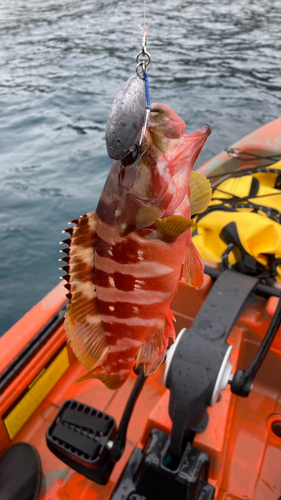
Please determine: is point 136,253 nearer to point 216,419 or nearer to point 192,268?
point 192,268

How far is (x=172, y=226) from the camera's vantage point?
3.56 ft

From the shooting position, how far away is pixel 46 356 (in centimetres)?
296

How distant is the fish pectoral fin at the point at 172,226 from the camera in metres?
1.06

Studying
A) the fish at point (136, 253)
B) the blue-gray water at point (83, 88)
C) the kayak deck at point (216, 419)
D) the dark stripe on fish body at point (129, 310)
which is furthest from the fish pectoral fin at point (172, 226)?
the blue-gray water at point (83, 88)

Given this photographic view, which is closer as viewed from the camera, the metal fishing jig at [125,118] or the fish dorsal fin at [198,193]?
the metal fishing jig at [125,118]

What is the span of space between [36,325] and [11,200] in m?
4.07

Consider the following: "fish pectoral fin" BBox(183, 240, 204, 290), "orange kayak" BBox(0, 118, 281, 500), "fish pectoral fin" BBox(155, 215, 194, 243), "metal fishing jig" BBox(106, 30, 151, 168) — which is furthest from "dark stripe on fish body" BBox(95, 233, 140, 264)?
"orange kayak" BBox(0, 118, 281, 500)

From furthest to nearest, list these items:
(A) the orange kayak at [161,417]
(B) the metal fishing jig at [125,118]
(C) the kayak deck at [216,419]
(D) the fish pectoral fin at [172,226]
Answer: (C) the kayak deck at [216,419], (A) the orange kayak at [161,417], (D) the fish pectoral fin at [172,226], (B) the metal fishing jig at [125,118]

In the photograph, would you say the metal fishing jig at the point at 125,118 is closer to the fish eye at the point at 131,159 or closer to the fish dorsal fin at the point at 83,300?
the fish eye at the point at 131,159

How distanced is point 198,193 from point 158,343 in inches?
22.2

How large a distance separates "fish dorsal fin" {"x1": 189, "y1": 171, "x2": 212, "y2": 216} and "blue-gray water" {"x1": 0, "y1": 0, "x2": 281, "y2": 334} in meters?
3.99

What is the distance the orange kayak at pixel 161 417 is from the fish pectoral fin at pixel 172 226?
1082mm

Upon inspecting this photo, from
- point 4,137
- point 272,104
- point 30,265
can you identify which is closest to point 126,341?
point 30,265

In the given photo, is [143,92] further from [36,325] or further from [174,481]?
[36,325]
